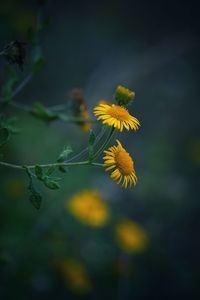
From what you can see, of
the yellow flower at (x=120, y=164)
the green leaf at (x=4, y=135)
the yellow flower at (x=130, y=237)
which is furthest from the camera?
the yellow flower at (x=130, y=237)

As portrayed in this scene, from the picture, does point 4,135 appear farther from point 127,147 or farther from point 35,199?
point 127,147

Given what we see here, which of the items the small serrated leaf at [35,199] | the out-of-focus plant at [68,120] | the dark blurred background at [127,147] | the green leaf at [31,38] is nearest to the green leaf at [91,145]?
the out-of-focus plant at [68,120]

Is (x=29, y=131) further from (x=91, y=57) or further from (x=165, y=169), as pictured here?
(x=91, y=57)

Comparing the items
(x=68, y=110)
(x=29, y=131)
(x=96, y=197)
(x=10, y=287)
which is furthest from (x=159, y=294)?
(x=68, y=110)

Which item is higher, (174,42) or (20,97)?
(174,42)

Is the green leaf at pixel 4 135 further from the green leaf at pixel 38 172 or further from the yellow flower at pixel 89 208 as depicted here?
the yellow flower at pixel 89 208

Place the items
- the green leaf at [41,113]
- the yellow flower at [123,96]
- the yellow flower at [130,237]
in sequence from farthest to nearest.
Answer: the yellow flower at [130,237] → the green leaf at [41,113] → the yellow flower at [123,96]
